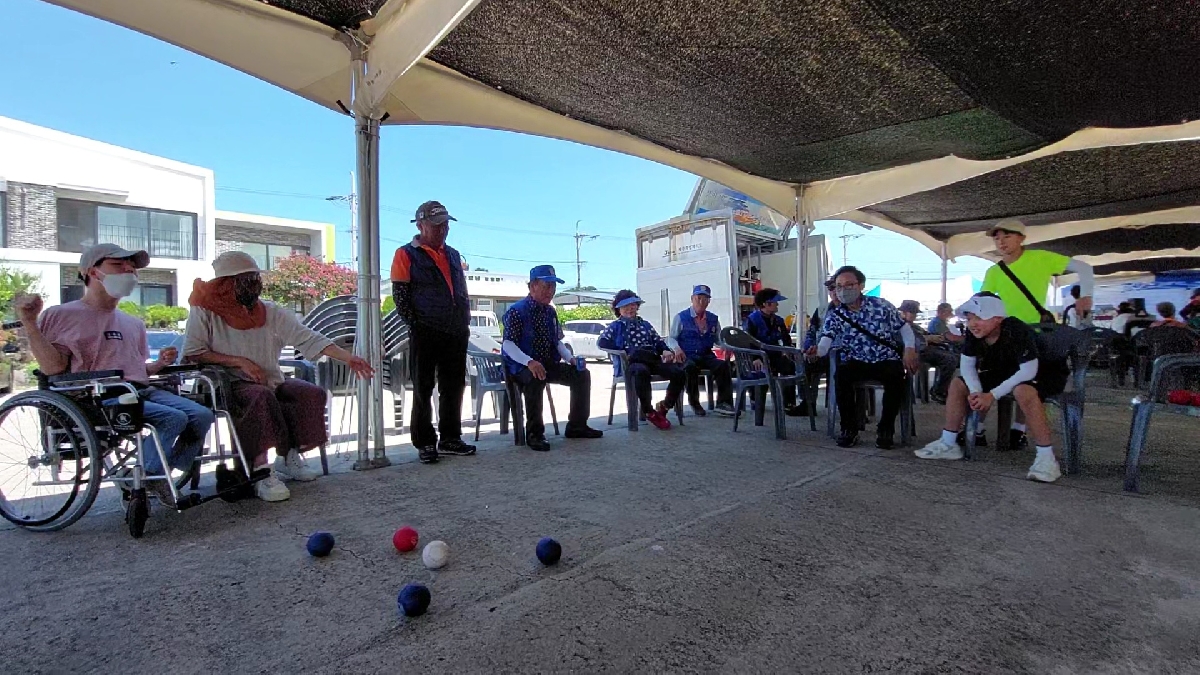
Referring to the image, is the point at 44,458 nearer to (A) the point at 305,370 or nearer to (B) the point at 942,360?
(A) the point at 305,370

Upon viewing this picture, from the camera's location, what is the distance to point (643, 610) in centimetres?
198

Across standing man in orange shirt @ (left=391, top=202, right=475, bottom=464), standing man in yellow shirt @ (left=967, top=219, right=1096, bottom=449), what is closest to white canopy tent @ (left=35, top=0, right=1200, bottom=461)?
standing man in orange shirt @ (left=391, top=202, right=475, bottom=464)

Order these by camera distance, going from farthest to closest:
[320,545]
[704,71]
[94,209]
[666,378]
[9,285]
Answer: [94,209], [9,285], [666,378], [704,71], [320,545]

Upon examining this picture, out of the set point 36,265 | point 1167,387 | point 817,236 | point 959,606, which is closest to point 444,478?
point 959,606

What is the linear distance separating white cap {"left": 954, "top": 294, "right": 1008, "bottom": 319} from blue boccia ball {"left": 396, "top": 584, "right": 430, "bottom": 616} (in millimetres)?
3658

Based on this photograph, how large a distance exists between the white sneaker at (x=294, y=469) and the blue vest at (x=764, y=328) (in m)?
4.38

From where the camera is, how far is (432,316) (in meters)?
4.12

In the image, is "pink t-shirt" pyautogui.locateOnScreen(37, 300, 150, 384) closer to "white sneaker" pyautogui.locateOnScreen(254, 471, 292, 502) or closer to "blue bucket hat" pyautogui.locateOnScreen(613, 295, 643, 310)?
"white sneaker" pyautogui.locateOnScreen(254, 471, 292, 502)

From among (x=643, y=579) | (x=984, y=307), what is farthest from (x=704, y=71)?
(x=643, y=579)

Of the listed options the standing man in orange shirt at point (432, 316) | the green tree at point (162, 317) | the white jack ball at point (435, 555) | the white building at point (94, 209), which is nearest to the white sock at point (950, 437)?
the standing man in orange shirt at point (432, 316)

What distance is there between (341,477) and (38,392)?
156 centimetres

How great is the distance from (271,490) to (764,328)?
476 centimetres

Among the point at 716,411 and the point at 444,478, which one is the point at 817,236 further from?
the point at 444,478

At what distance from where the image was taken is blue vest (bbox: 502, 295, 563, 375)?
15.9ft
